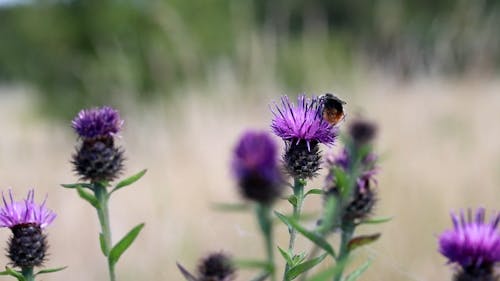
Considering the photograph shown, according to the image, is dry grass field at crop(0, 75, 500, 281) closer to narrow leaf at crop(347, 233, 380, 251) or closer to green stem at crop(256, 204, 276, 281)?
green stem at crop(256, 204, 276, 281)

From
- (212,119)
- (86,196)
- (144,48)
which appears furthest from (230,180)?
(144,48)

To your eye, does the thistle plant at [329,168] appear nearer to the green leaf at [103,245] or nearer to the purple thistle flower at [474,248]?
the purple thistle flower at [474,248]

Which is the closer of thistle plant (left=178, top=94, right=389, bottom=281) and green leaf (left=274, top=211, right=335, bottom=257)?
green leaf (left=274, top=211, right=335, bottom=257)

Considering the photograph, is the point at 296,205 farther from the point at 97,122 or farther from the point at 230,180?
the point at 230,180

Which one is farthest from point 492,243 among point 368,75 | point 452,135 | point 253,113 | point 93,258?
point 368,75

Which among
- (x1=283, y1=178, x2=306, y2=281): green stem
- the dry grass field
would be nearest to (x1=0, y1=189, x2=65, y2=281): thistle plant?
(x1=283, y1=178, x2=306, y2=281): green stem

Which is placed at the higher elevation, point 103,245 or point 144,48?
point 144,48
